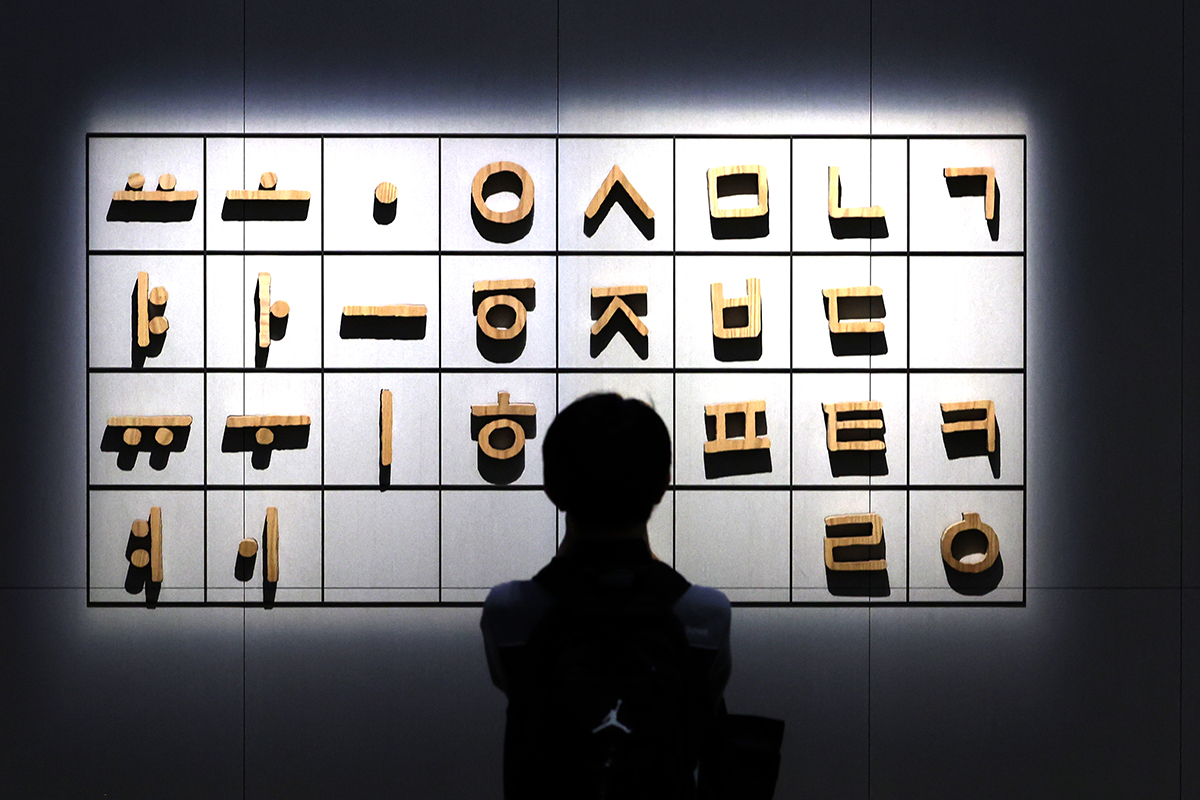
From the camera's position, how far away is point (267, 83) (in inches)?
122

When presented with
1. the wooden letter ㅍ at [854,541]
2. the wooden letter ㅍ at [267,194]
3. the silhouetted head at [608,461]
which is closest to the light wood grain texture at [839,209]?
the wooden letter ㅍ at [854,541]

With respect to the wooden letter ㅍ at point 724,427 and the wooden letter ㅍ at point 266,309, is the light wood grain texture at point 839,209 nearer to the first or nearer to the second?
the wooden letter ㅍ at point 724,427

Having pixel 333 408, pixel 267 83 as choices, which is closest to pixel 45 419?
pixel 333 408

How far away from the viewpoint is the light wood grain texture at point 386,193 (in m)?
3.04

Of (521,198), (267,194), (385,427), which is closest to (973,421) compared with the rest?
(521,198)

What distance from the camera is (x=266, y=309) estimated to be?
3.03 m

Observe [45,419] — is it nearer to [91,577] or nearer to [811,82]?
[91,577]

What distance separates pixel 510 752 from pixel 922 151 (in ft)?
8.50

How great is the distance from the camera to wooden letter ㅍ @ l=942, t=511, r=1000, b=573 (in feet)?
9.89

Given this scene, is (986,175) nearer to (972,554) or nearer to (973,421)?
(973,421)

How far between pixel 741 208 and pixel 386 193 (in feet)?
3.90

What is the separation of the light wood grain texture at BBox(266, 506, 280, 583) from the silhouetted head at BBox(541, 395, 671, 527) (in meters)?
2.03

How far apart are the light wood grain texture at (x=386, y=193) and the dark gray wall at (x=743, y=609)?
0.21 meters

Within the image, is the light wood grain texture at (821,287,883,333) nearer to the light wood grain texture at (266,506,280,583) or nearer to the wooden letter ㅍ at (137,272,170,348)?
the light wood grain texture at (266,506,280,583)
